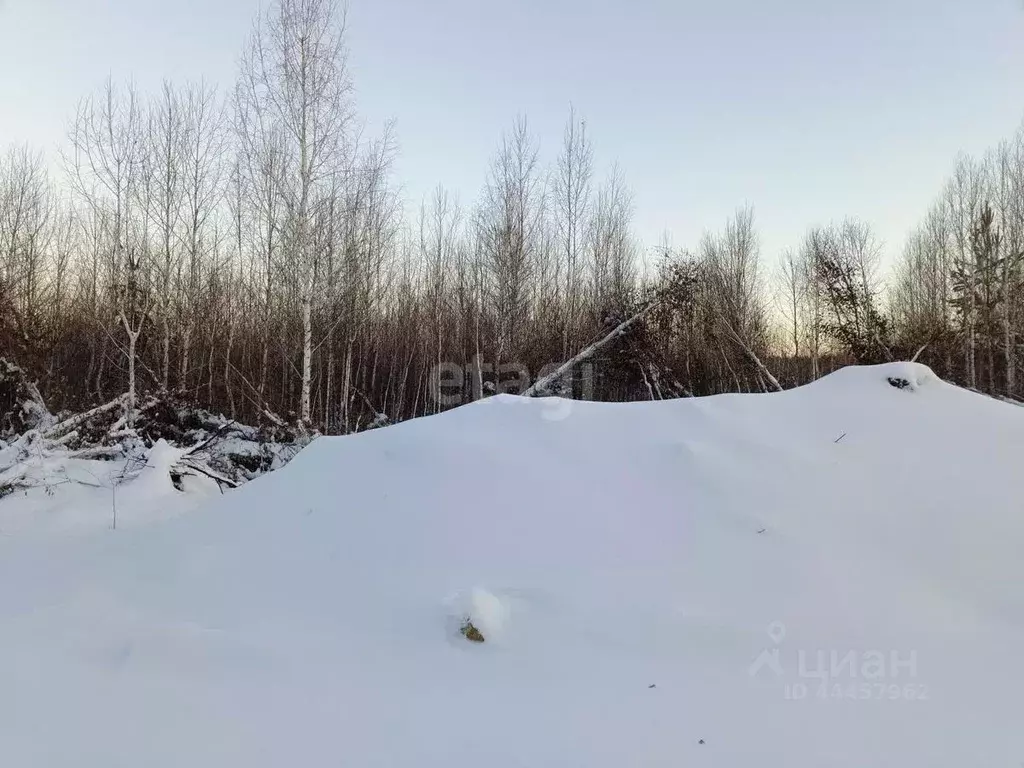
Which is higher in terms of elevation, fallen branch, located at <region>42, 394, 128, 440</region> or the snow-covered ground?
fallen branch, located at <region>42, 394, 128, 440</region>

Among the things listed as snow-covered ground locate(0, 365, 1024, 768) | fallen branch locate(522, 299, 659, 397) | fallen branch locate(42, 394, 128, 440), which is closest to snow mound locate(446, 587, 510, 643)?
snow-covered ground locate(0, 365, 1024, 768)

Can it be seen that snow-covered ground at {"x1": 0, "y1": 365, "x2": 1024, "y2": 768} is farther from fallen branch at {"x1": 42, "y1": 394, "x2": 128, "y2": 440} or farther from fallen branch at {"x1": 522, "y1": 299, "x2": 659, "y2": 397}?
fallen branch at {"x1": 522, "y1": 299, "x2": 659, "y2": 397}

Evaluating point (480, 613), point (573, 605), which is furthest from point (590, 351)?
point (480, 613)

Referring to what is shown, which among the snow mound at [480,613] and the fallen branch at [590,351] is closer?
the snow mound at [480,613]

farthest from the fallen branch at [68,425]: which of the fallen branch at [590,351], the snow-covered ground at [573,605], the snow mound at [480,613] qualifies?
the snow mound at [480,613]

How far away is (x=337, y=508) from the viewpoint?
3117mm

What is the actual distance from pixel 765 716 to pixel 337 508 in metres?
2.36

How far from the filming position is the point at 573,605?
226 cm

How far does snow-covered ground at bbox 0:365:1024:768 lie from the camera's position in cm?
172

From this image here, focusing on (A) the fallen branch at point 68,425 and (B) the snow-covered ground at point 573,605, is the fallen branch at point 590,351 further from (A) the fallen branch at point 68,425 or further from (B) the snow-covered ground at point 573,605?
(A) the fallen branch at point 68,425

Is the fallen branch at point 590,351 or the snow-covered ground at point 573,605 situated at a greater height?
the fallen branch at point 590,351

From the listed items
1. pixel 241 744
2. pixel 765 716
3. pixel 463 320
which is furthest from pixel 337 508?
pixel 463 320

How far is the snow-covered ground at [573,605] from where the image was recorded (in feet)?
5.65

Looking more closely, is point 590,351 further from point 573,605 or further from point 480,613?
point 480,613
